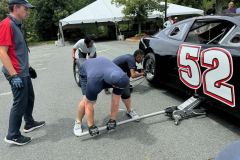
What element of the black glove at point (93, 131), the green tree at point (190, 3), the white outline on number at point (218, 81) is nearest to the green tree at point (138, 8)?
the green tree at point (190, 3)

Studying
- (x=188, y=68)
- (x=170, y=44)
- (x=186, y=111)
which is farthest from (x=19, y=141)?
(x=170, y=44)

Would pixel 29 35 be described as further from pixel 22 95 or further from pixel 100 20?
pixel 22 95

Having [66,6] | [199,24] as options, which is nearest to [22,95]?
[199,24]

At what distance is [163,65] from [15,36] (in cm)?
273

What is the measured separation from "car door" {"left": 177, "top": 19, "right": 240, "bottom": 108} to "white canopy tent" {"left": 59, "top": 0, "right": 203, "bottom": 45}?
20.9 meters

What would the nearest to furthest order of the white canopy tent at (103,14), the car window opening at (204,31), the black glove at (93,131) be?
the black glove at (93,131), the car window opening at (204,31), the white canopy tent at (103,14)

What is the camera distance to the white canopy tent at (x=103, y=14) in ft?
83.0

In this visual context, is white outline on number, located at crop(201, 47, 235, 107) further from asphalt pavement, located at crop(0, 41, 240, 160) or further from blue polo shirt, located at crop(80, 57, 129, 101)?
blue polo shirt, located at crop(80, 57, 129, 101)

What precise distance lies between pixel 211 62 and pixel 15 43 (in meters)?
2.53

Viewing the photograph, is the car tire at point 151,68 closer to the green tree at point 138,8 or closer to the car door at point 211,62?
the car door at point 211,62

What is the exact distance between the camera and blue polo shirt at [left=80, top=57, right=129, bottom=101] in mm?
3804

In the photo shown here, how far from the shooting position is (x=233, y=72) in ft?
12.1

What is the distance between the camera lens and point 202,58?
4254mm

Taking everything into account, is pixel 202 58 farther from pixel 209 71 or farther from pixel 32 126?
pixel 32 126
